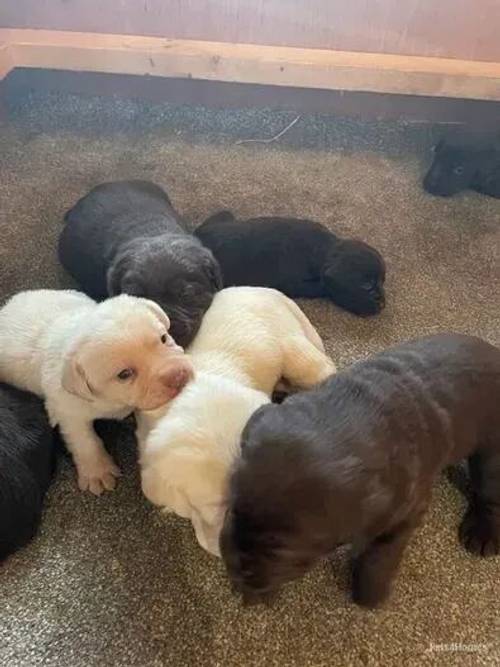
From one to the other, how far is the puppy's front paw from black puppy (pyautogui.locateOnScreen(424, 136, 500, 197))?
149 centimetres

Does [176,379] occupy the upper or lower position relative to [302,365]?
upper

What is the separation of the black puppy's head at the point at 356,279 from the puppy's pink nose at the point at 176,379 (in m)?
0.70

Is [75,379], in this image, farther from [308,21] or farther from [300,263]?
[308,21]

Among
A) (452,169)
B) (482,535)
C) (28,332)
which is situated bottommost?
(482,535)

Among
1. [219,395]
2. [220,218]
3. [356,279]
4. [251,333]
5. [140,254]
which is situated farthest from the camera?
[220,218]

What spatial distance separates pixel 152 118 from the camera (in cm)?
278

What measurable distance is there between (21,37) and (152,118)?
1.75ft

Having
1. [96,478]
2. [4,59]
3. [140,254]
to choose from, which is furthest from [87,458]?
[4,59]

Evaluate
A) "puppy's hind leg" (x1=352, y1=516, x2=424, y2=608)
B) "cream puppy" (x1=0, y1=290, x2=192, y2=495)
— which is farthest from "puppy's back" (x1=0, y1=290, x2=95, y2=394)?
"puppy's hind leg" (x1=352, y1=516, x2=424, y2=608)

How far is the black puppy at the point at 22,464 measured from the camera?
136 cm

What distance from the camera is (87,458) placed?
1.50 m

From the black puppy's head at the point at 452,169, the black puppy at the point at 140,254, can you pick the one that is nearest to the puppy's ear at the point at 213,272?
the black puppy at the point at 140,254

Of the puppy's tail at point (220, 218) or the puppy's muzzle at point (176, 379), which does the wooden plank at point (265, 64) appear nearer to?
the puppy's tail at point (220, 218)

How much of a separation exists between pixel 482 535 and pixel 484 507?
55 mm
